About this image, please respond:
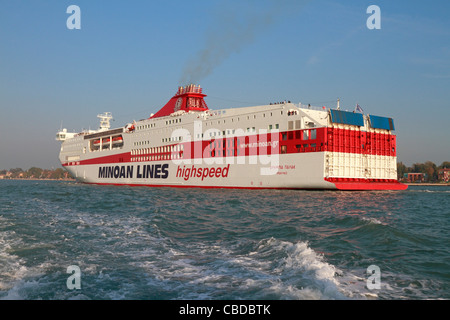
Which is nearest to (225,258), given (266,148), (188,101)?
(266,148)

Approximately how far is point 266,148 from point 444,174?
93.4 meters

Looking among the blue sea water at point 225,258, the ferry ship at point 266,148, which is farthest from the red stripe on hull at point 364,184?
the blue sea water at point 225,258

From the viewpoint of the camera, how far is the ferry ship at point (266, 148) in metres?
30.4

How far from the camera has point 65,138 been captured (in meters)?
65.2

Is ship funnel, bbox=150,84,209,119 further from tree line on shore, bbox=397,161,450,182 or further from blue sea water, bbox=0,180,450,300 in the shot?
tree line on shore, bbox=397,161,450,182

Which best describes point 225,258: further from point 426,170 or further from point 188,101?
point 426,170

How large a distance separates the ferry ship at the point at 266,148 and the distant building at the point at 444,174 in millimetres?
82240

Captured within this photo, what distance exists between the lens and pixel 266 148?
3356 centimetres

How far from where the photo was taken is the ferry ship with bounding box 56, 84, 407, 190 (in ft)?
99.9

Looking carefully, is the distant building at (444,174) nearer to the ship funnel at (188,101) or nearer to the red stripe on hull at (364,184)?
the red stripe on hull at (364,184)

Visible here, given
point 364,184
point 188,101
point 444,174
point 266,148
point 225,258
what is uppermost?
point 188,101

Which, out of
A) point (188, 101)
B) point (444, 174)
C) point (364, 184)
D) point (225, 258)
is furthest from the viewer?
point (444, 174)
